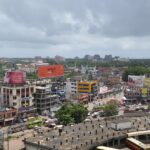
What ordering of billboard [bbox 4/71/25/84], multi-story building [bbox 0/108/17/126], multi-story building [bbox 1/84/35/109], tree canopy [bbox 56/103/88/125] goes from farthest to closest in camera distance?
billboard [bbox 4/71/25/84] → multi-story building [bbox 1/84/35/109] → multi-story building [bbox 0/108/17/126] → tree canopy [bbox 56/103/88/125]

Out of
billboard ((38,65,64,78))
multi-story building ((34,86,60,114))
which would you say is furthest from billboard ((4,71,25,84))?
billboard ((38,65,64,78))

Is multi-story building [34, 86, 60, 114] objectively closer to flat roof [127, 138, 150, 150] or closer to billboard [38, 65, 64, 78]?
billboard [38, 65, 64, 78]

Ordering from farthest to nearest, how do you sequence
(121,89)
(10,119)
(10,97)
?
1. (121,89)
2. (10,97)
3. (10,119)

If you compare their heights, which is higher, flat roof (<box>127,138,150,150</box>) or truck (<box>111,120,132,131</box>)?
truck (<box>111,120,132,131</box>)

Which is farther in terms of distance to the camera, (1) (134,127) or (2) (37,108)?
(2) (37,108)

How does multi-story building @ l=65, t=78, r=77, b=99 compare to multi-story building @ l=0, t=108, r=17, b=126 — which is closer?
multi-story building @ l=0, t=108, r=17, b=126

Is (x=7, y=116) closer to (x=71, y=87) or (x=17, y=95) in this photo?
(x=17, y=95)

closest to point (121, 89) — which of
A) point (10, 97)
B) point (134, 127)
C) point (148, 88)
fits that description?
point (148, 88)

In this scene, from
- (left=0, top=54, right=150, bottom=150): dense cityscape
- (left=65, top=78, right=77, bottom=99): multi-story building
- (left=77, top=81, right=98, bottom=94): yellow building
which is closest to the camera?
(left=0, top=54, right=150, bottom=150): dense cityscape

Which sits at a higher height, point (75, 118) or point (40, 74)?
point (40, 74)

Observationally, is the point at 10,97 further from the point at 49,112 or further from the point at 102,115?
the point at 102,115

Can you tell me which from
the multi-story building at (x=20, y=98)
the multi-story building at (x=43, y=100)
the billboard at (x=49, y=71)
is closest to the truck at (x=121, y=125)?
the multi-story building at (x=20, y=98)
